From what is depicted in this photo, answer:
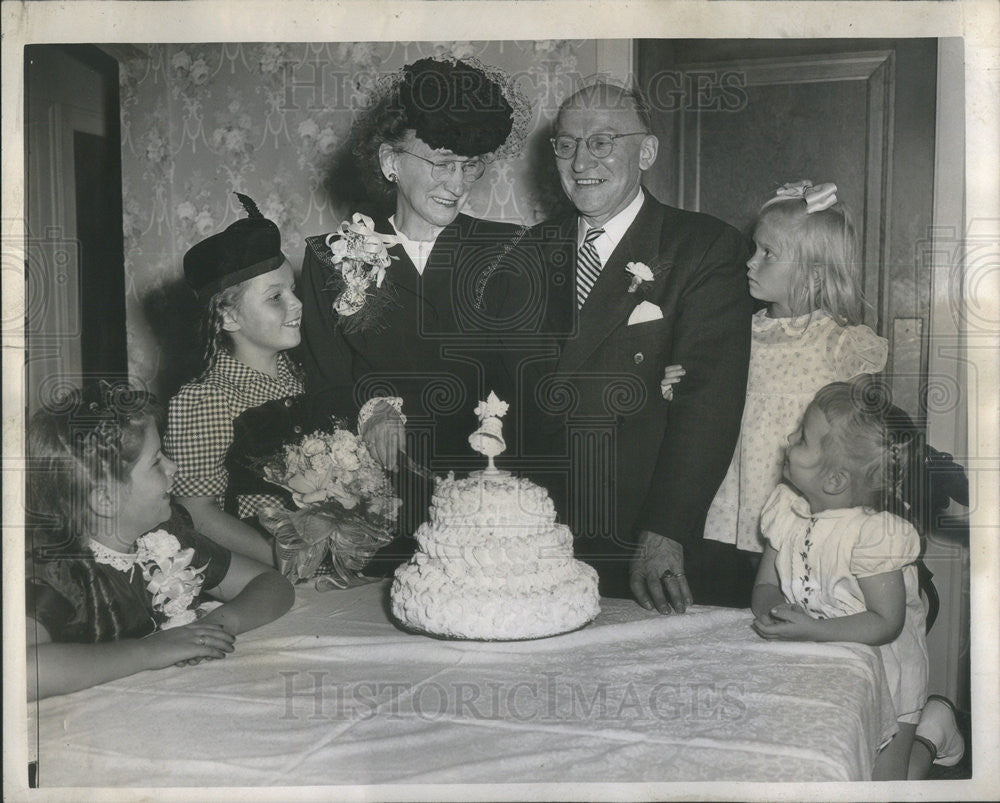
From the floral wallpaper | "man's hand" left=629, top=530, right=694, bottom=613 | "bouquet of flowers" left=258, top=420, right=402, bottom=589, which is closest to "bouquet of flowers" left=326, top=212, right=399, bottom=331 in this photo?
the floral wallpaper

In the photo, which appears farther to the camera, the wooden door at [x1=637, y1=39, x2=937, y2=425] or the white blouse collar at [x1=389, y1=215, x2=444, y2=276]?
the white blouse collar at [x1=389, y1=215, x2=444, y2=276]

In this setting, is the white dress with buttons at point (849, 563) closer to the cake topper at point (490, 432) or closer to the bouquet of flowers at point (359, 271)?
the cake topper at point (490, 432)

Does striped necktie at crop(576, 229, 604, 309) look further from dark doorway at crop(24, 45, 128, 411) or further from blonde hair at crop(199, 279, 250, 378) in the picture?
dark doorway at crop(24, 45, 128, 411)

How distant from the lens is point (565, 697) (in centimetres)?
144

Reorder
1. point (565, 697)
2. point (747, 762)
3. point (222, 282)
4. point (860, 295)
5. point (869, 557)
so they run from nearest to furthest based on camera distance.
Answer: point (747, 762), point (565, 697), point (869, 557), point (860, 295), point (222, 282)

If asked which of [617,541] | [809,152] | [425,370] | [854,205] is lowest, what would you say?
[617,541]

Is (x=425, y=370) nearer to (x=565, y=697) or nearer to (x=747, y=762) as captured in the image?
(x=565, y=697)

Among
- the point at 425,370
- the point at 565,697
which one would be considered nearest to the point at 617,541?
the point at 565,697

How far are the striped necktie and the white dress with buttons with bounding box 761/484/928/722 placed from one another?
0.52m

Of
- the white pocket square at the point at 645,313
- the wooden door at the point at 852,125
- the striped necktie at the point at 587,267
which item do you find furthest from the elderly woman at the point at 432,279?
the wooden door at the point at 852,125

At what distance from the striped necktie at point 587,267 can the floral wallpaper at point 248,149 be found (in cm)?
15

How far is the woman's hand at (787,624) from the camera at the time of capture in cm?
155

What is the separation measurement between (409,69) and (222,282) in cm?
56

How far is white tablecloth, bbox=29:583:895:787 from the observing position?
133 centimetres
